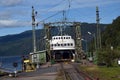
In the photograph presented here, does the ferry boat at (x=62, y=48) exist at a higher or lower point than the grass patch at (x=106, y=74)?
higher

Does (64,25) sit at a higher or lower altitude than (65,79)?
higher

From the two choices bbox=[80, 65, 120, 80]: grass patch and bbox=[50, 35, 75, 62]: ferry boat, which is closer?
bbox=[80, 65, 120, 80]: grass patch

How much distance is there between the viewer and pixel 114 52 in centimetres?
7156

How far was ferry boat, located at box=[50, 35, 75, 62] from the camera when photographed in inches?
4267

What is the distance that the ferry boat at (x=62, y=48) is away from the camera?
108375 millimetres

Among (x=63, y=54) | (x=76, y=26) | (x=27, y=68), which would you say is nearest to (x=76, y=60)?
(x=63, y=54)

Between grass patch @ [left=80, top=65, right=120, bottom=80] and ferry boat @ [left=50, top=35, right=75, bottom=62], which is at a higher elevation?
ferry boat @ [left=50, top=35, right=75, bottom=62]

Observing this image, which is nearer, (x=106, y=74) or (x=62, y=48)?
(x=106, y=74)

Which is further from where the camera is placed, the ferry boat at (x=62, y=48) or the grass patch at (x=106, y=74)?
the ferry boat at (x=62, y=48)

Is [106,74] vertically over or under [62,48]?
under

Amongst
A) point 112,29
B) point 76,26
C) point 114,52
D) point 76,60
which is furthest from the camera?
point 112,29

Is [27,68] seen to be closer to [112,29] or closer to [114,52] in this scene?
[114,52]

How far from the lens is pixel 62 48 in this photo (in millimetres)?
108312

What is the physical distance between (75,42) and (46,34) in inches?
289
